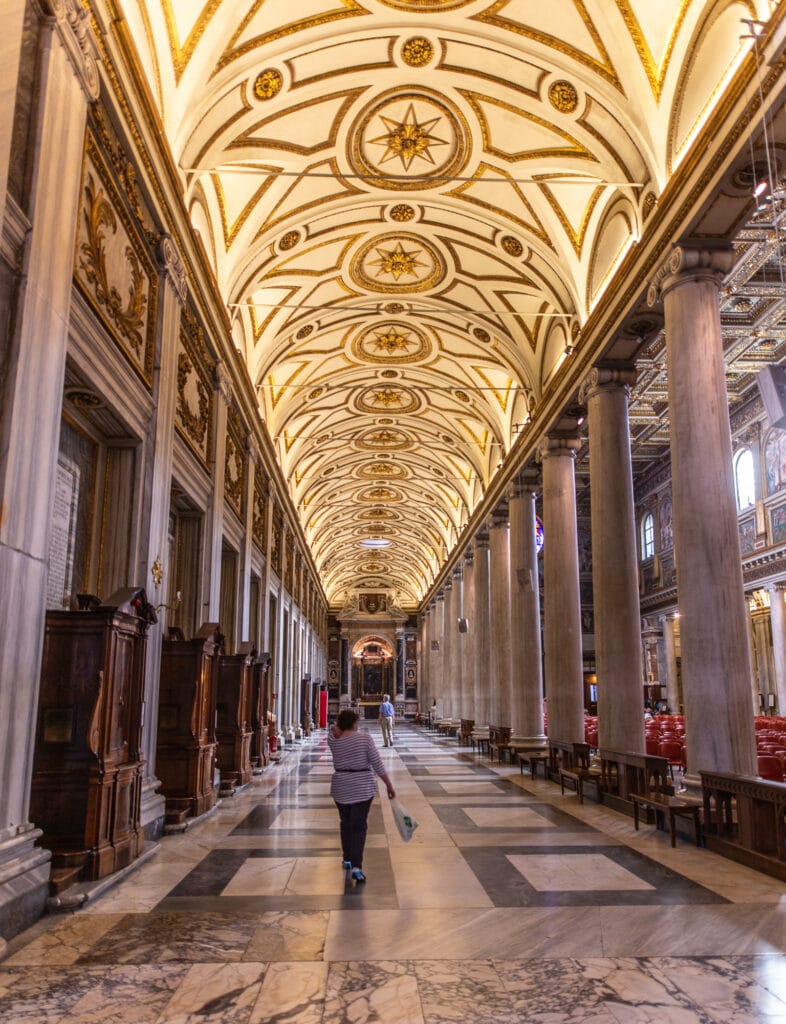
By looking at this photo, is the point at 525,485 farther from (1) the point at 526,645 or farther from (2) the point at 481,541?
(2) the point at 481,541

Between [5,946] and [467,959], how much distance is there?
2.48 m

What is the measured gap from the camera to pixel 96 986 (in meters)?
3.96

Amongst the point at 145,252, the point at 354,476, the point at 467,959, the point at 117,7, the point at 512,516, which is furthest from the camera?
the point at 354,476

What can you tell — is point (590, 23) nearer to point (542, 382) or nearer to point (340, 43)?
point (340, 43)

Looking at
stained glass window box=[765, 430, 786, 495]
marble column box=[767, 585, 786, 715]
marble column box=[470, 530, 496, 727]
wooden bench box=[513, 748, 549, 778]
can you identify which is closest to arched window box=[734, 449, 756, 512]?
stained glass window box=[765, 430, 786, 495]

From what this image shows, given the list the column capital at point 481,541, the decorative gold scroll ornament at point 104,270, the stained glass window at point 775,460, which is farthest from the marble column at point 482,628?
the decorative gold scroll ornament at point 104,270

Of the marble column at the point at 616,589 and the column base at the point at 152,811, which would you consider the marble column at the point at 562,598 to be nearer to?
the marble column at the point at 616,589

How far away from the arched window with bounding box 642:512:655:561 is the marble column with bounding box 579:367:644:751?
20755 millimetres

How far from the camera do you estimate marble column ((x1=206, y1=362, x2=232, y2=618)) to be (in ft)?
39.3

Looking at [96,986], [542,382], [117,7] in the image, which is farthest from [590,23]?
[96,986]

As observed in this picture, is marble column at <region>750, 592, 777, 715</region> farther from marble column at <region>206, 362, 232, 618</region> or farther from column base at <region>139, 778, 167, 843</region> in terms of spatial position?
column base at <region>139, 778, 167, 843</region>

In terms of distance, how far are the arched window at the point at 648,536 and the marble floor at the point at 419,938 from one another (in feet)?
81.5

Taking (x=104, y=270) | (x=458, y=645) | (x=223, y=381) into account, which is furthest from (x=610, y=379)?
(x=458, y=645)

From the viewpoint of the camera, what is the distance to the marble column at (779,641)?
21.6 meters
